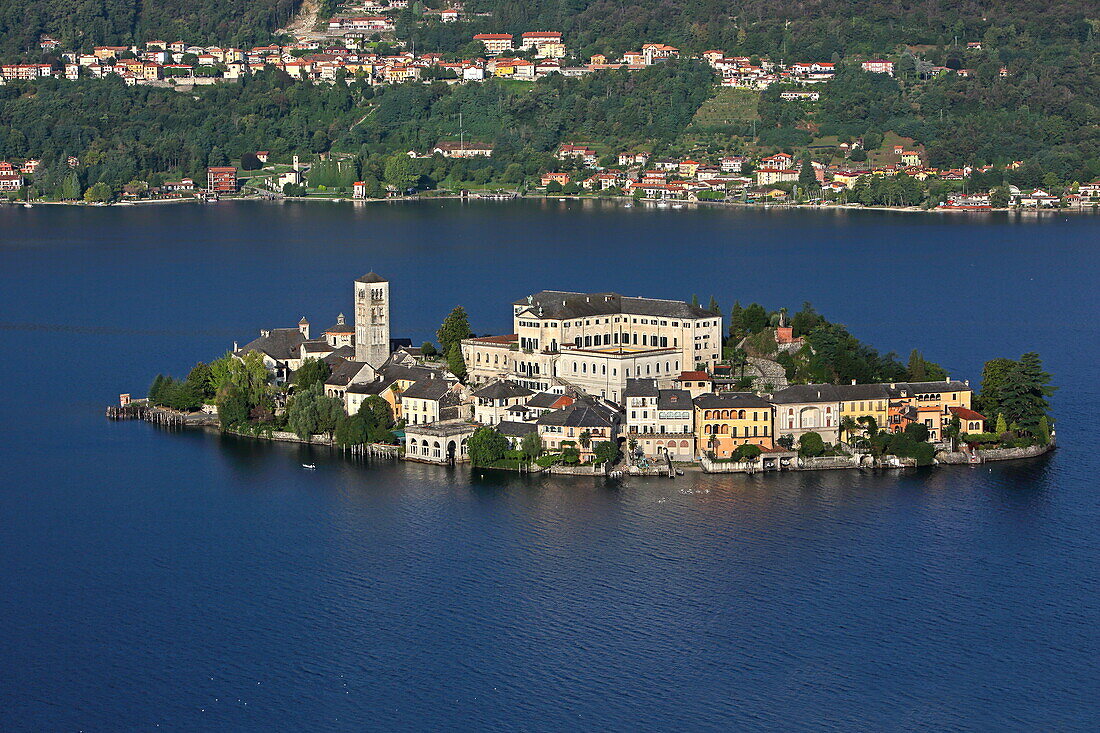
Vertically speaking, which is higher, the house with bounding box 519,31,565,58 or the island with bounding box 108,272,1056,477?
the house with bounding box 519,31,565,58

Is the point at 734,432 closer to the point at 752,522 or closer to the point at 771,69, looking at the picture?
the point at 752,522

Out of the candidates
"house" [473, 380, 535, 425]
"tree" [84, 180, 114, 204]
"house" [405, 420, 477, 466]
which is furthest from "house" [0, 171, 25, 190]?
"house" [405, 420, 477, 466]

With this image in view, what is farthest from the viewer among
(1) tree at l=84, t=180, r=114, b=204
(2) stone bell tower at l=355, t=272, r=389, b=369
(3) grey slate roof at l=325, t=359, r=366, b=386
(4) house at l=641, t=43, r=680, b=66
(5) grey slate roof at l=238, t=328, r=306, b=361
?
(4) house at l=641, t=43, r=680, b=66

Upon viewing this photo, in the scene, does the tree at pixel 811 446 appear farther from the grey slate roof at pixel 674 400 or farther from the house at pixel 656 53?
the house at pixel 656 53

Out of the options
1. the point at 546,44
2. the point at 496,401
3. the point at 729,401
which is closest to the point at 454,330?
the point at 496,401

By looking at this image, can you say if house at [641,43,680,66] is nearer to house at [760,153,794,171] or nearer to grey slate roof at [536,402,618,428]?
house at [760,153,794,171]

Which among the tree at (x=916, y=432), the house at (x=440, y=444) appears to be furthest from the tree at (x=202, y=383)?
the tree at (x=916, y=432)

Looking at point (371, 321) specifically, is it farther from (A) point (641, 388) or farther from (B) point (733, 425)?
(B) point (733, 425)

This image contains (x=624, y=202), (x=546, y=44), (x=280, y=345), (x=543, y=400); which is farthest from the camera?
(x=546, y=44)
